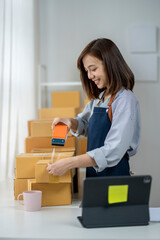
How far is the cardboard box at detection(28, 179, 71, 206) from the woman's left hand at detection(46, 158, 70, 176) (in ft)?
0.30

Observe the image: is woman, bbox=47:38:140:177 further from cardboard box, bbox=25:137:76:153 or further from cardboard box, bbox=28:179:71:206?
cardboard box, bbox=25:137:76:153

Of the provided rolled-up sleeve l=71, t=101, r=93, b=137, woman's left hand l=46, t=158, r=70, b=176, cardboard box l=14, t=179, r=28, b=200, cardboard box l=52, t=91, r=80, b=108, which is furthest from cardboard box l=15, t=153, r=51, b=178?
cardboard box l=52, t=91, r=80, b=108

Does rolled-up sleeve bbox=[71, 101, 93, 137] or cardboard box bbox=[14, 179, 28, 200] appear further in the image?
rolled-up sleeve bbox=[71, 101, 93, 137]

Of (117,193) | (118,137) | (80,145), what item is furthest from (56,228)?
(80,145)

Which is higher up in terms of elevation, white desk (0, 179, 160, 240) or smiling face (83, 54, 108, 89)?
smiling face (83, 54, 108, 89)

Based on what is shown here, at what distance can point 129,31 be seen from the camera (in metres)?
3.35

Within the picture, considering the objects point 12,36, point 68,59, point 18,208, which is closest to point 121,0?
point 68,59

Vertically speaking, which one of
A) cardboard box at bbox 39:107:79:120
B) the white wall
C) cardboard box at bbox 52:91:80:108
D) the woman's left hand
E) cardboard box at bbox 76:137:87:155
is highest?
the white wall

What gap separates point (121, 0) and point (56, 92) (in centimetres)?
112

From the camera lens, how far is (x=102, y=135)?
158 centimetres

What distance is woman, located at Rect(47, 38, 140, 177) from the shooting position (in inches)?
55.6

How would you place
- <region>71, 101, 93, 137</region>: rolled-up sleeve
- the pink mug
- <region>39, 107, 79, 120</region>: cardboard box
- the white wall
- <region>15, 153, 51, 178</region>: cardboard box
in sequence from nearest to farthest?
the pink mug → <region>15, 153, 51, 178</region>: cardboard box → <region>71, 101, 93, 137</region>: rolled-up sleeve → <region>39, 107, 79, 120</region>: cardboard box → the white wall

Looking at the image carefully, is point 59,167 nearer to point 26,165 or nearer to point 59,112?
point 26,165

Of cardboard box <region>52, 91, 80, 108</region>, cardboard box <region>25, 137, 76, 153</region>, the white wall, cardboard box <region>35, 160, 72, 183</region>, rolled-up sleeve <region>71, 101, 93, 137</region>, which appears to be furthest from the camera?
the white wall
